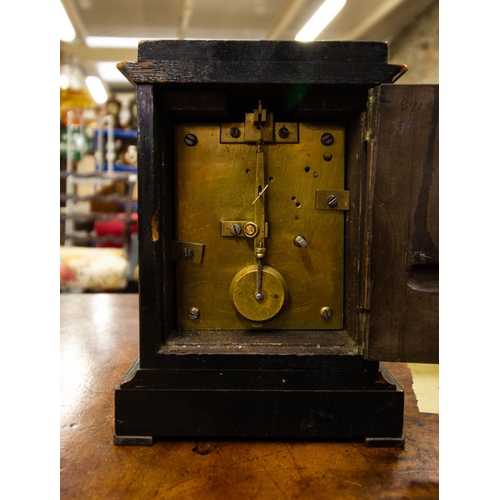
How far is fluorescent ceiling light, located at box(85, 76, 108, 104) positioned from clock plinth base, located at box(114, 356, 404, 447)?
5.20 m

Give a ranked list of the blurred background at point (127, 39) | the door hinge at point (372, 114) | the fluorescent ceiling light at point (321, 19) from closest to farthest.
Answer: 1. the door hinge at point (372, 114)
2. the blurred background at point (127, 39)
3. the fluorescent ceiling light at point (321, 19)

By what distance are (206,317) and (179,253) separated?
0.15 meters

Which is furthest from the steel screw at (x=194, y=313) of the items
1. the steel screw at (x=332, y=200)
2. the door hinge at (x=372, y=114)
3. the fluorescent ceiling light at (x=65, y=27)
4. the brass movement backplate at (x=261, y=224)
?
the fluorescent ceiling light at (x=65, y=27)

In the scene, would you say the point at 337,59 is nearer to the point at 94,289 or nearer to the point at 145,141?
the point at 145,141

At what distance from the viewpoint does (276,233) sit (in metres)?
0.93

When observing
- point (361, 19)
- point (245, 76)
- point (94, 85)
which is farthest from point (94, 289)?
point (94, 85)

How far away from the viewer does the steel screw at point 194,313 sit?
0.94 meters

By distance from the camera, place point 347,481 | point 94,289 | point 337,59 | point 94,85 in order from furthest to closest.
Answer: point 94,85 → point 94,289 → point 337,59 → point 347,481

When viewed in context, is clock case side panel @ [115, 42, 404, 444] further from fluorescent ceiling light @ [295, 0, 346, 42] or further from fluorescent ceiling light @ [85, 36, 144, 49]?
fluorescent ceiling light @ [85, 36, 144, 49]

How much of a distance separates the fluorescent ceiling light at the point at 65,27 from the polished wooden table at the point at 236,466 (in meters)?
3.59

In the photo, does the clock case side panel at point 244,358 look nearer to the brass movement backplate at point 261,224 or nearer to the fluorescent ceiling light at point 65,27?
the brass movement backplate at point 261,224

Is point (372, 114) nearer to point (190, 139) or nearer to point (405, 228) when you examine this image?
point (405, 228)

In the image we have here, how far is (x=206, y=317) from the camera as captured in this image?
3.09 feet

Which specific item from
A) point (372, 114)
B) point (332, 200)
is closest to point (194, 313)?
point (332, 200)
